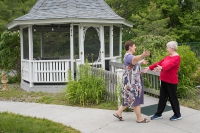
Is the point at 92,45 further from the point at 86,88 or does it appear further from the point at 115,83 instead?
the point at 115,83

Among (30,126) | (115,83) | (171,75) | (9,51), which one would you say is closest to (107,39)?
(115,83)

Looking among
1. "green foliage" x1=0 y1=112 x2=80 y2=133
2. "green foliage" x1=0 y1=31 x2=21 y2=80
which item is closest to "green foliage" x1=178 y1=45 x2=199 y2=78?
"green foliage" x1=0 y1=112 x2=80 y2=133

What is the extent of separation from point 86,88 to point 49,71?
2.91 meters

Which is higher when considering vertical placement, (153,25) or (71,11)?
(71,11)

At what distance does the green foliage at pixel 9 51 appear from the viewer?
10.9m

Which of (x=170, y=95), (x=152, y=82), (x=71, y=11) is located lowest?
(x=152, y=82)

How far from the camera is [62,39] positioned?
1038cm

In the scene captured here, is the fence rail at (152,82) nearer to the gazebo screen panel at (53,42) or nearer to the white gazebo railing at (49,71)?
the white gazebo railing at (49,71)

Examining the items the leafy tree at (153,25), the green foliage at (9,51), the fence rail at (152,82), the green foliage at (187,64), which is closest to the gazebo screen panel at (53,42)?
the green foliage at (9,51)

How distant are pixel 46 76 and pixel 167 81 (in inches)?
224

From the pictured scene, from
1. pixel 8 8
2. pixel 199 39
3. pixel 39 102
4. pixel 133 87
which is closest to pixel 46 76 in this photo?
pixel 39 102

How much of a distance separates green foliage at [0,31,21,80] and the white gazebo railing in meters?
1.94

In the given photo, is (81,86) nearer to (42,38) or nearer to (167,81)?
(167,81)

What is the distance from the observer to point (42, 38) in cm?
1086
